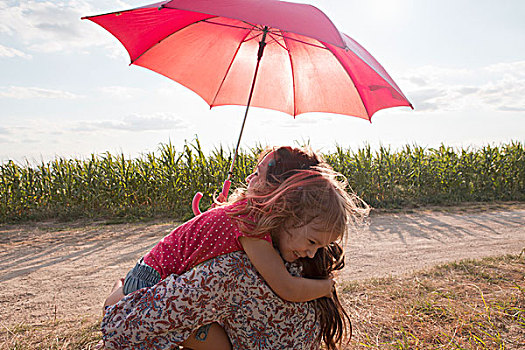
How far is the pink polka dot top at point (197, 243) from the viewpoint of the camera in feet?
5.71

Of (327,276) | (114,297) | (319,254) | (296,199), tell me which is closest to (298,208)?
(296,199)

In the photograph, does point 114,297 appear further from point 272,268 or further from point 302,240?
point 302,240

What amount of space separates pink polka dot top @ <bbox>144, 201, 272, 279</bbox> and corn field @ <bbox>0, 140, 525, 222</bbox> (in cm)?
576

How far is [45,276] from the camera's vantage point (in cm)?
435

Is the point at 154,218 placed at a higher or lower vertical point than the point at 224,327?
lower

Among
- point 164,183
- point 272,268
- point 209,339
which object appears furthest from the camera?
point 164,183

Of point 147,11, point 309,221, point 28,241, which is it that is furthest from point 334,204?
point 28,241

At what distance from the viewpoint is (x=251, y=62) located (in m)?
3.46

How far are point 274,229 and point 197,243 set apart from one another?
0.35 m

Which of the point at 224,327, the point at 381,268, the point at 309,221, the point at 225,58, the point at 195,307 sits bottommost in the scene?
the point at 381,268

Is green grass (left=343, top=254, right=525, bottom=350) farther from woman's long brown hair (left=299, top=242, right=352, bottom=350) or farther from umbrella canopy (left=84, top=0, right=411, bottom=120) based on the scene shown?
umbrella canopy (left=84, top=0, right=411, bottom=120)

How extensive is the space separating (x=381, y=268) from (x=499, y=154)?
8.12 metres

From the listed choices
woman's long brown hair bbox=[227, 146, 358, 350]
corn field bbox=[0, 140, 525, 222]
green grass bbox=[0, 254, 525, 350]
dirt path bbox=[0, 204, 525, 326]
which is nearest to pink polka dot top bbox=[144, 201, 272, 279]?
woman's long brown hair bbox=[227, 146, 358, 350]

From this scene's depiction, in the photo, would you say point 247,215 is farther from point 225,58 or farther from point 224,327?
point 225,58
